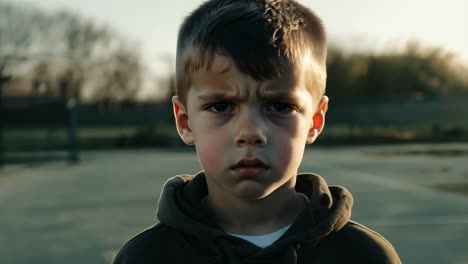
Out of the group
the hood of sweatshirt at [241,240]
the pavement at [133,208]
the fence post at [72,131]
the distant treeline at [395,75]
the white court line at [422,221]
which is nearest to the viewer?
the hood of sweatshirt at [241,240]

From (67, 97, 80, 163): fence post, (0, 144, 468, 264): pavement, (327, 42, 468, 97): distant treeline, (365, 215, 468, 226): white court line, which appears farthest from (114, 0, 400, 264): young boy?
(327, 42, 468, 97): distant treeline

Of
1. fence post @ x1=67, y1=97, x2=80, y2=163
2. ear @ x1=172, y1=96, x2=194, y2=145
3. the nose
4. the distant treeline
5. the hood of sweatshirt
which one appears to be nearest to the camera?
the nose

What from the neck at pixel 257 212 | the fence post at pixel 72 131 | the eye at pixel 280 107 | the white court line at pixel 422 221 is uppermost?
the eye at pixel 280 107

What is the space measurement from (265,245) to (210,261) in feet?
0.48

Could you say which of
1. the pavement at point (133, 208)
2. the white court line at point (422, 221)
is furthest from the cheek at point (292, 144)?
the white court line at point (422, 221)

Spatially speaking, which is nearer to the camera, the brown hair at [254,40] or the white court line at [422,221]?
the brown hair at [254,40]

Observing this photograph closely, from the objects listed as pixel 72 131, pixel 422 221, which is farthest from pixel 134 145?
pixel 422 221

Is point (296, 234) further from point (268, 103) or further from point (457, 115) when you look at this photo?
point (457, 115)

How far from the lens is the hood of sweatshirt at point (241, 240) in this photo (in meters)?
1.64

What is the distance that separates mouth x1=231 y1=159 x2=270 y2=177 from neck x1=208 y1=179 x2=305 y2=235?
17 centimetres

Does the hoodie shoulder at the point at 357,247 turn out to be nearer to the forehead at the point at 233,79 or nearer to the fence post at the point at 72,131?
the forehead at the point at 233,79

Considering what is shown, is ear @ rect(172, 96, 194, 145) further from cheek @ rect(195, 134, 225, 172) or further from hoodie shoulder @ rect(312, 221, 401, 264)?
hoodie shoulder @ rect(312, 221, 401, 264)

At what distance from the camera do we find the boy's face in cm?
156

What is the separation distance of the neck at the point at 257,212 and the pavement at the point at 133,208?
3.59 metres
